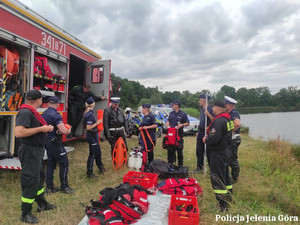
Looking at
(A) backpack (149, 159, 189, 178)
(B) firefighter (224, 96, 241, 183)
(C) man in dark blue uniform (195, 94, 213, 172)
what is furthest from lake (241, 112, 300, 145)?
(A) backpack (149, 159, 189, 178)

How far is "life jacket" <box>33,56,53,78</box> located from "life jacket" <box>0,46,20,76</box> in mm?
460

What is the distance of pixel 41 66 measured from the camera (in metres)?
4.79

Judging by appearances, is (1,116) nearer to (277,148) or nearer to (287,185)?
(287,185)

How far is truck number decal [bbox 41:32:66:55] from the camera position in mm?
4676

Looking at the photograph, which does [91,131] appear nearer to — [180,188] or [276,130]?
[180,188]

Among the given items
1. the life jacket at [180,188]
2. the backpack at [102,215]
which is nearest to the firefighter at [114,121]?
the life jacket at [180,188]

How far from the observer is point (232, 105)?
4113mm

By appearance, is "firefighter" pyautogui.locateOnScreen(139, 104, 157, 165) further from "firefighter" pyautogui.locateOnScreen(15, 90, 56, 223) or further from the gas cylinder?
"firefighter" pyautogui.locateOnScreen(15, 90, 56, 223)

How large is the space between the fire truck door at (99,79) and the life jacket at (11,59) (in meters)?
2.76

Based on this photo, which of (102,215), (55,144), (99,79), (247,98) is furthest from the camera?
(247,98)

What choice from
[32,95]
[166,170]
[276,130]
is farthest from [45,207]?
[276,130]

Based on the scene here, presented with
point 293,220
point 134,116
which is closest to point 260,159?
point 293,220

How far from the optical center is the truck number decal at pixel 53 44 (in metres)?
4.68

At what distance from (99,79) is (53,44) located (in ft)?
6.66
